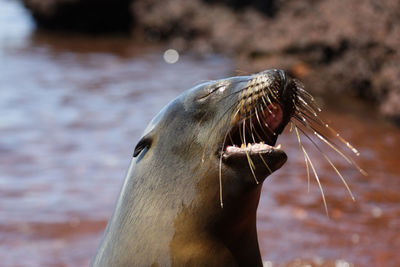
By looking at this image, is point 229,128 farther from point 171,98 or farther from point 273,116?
point 171,98

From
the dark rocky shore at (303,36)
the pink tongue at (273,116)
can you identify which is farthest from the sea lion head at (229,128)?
the dark rocky shore at (303,36)

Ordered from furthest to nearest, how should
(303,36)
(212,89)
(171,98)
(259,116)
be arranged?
(303,36) < (171,98) < (212,89) < (259,116)

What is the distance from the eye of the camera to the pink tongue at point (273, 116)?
2447 millimetres

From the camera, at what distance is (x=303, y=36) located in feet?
31.2

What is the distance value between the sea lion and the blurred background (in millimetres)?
699

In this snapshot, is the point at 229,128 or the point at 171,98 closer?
the point at 229,128

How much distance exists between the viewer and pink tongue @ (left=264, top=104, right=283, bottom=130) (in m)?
2.45

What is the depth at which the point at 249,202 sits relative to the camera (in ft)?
7.97

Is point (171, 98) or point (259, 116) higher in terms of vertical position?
point (171, 98)

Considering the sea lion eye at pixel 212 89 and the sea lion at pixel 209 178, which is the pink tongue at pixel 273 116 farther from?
the sea lion eye at pixel 212 89

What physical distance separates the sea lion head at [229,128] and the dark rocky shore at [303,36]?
5.35m

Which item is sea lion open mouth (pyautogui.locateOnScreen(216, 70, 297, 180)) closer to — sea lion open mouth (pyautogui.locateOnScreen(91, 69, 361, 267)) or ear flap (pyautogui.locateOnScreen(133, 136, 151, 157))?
sea lion open mouth (pyautogui.locateOnScreen(91, 69, 361, 267))

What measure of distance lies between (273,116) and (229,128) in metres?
0.19

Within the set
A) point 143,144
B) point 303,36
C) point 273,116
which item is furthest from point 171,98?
point 273,116
